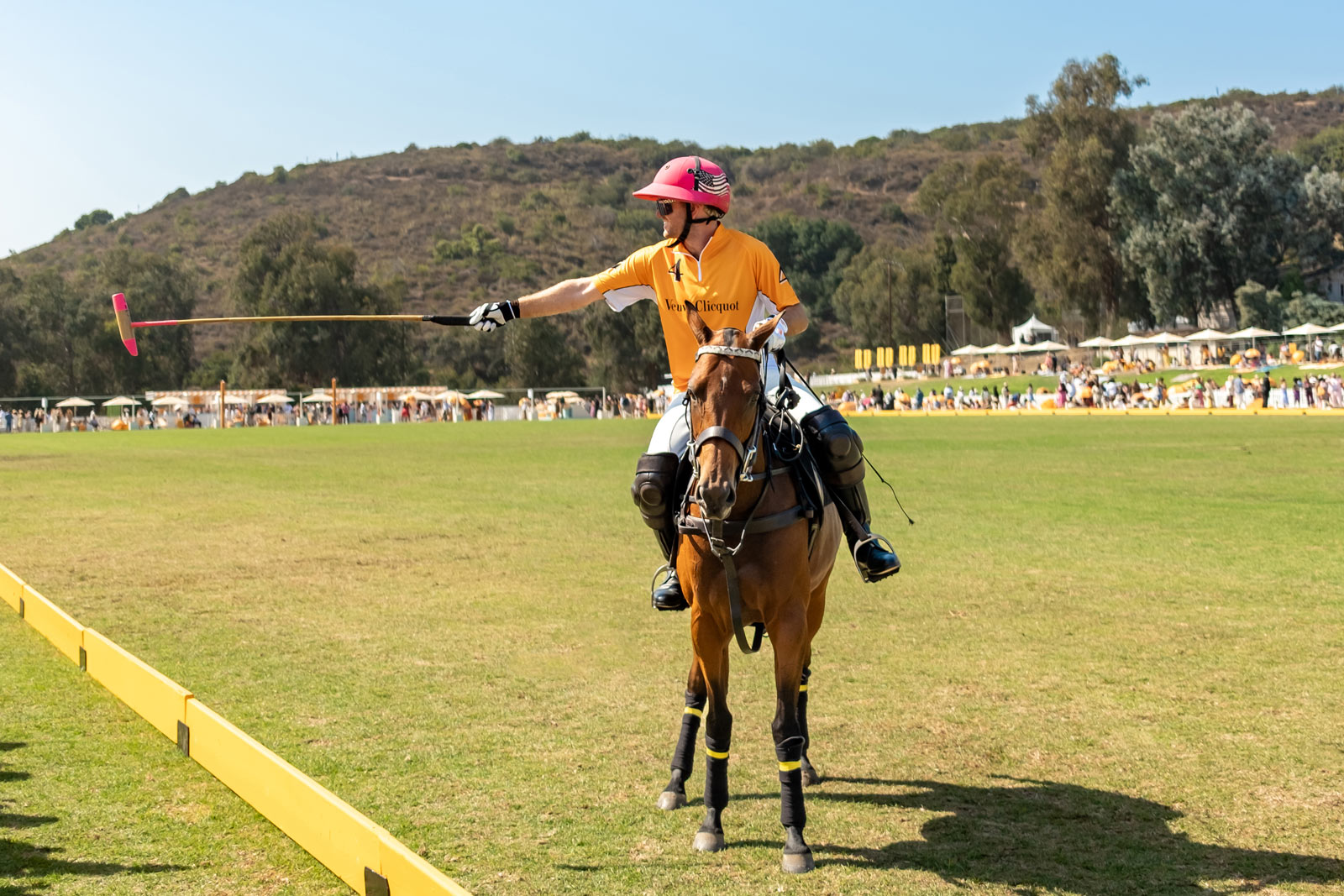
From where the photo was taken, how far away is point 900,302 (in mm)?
118875

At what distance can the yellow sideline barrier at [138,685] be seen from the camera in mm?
7679

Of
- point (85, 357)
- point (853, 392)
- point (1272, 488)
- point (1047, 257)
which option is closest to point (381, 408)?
point (853, 392)

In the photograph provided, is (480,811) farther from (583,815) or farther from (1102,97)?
(1102,97)

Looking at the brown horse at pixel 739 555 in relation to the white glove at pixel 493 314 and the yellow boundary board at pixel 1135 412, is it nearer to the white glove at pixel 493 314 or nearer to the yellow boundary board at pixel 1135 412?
the white glove at pixel 493 314

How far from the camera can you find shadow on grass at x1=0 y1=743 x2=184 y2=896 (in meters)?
5.44

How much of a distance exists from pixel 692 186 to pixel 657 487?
4.98ft

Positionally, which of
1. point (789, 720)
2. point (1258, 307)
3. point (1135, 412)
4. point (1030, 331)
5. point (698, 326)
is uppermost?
point (1258, 307)

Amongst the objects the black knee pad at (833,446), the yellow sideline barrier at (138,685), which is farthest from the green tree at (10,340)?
the black knee pad at (833,446)

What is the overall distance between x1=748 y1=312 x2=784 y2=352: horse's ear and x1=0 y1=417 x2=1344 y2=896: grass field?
7.72 feet

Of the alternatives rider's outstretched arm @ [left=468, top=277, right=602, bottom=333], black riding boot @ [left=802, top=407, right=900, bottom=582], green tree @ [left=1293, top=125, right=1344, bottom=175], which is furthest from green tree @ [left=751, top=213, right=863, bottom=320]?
rider's outstretched arm @ [left=468, top=277, right=602, bottom=333]

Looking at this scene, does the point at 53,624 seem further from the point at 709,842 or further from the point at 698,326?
the point at 698,326

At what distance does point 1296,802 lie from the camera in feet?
20.4

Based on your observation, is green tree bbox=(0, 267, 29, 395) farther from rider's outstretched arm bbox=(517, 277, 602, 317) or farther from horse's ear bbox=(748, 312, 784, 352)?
horse's ear bbox=(748, 312, 784, 352)

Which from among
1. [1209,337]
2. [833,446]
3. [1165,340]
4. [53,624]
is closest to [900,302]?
[1165,340]
